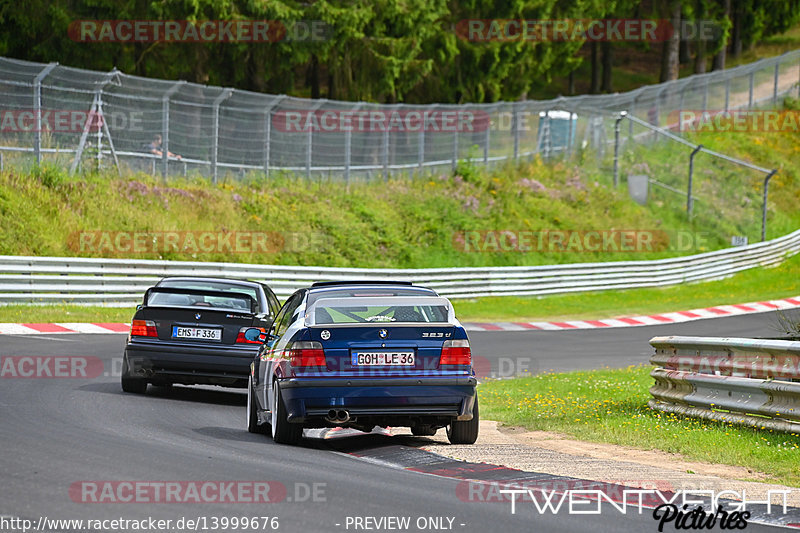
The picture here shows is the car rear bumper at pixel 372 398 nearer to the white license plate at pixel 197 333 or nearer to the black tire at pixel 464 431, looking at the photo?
the black tire at pixel 464 431

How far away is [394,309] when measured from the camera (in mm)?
10578

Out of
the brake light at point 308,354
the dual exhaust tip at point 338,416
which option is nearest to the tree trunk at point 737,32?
the brake light at point 308,354

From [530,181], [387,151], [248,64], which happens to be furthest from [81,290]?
[530,181]

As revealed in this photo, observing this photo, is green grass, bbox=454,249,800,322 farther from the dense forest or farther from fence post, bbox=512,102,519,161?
the dense forest

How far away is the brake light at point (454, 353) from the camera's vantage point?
397 inches

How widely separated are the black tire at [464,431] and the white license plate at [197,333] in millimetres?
4009

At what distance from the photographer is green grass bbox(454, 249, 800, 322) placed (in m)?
31.3

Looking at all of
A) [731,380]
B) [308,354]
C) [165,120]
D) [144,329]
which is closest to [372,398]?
[308,354]

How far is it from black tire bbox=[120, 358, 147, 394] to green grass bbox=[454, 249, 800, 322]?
627 inches

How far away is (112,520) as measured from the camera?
673 cm

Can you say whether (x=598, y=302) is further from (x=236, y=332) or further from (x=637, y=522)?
(x=637, y=522)

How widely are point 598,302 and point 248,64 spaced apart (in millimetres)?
14996

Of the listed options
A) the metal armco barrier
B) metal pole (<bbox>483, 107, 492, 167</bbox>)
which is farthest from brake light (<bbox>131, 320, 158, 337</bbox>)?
metal pole (<bbox>483, 107, 492, 167</bbox>)

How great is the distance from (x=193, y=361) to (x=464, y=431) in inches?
163
